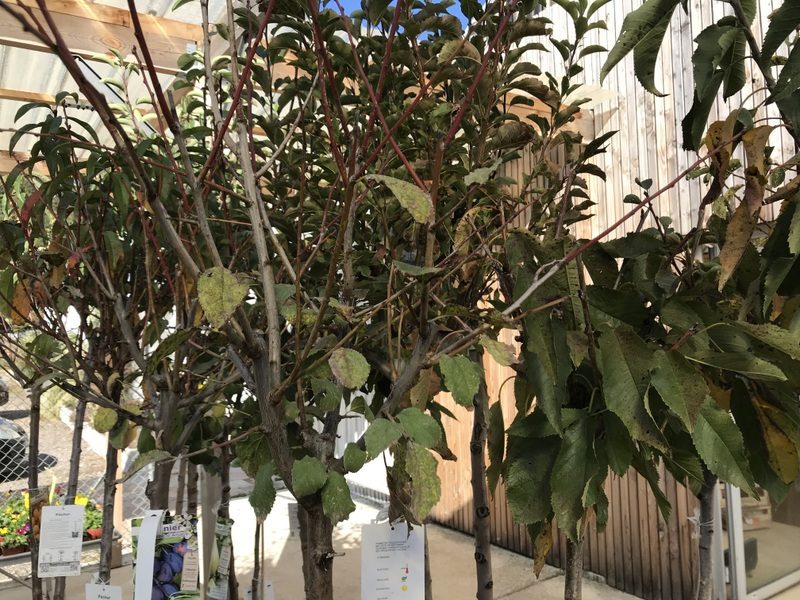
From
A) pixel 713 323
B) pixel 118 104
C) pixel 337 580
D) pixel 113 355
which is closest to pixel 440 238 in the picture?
pixel 713 323

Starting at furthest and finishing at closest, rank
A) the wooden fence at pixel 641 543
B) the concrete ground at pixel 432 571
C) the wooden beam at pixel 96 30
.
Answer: the concrete ground at pixel 432 571
the wooden fence at pixel 641 543
the wooden beam at pixel 96 30

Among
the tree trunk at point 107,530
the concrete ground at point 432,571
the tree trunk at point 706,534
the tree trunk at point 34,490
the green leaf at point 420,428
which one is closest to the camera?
the green leaf at point 420,428

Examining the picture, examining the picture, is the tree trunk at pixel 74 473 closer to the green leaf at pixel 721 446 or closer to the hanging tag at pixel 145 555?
the hanging tag at pixel 145 555

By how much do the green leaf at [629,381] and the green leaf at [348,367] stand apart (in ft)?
0.90

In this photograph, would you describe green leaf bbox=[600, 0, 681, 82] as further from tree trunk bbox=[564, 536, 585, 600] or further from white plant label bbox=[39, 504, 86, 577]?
white plant label bbox=[39, 504, 86, 577]

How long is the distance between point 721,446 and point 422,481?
34 cm

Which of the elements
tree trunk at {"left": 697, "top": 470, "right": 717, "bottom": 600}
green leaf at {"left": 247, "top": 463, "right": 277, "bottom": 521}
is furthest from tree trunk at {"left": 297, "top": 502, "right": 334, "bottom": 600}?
tree trunk at {"left": 697, "top": 470, "right": 717, "bottom": 600}

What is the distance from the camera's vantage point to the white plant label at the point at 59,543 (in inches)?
57.0

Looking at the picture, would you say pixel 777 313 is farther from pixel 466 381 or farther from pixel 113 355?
pixel 113 355

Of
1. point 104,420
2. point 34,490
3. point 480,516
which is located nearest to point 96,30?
point 34,490

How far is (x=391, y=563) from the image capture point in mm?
975

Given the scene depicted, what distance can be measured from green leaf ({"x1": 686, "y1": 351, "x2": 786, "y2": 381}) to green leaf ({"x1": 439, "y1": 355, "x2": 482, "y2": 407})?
0.26 meters

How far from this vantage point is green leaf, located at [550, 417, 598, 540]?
0.74 metres

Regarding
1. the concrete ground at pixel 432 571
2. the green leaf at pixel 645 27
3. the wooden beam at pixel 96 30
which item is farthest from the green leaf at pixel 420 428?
the concrete ground at pixel 432 571
